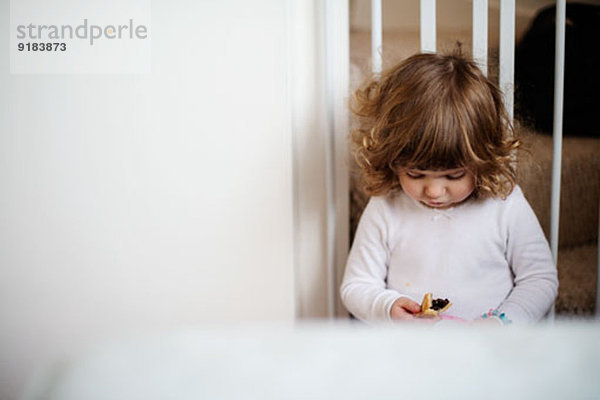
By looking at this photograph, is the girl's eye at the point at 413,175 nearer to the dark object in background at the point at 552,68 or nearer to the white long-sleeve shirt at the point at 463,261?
the white long-sleeve shirt at the point at 463,261

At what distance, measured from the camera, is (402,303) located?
890mm

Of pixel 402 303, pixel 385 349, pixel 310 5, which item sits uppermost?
pixel 310 5

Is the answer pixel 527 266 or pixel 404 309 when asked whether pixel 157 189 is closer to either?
pixel 404 309

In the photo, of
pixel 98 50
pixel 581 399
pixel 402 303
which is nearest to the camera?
pixel 581 399

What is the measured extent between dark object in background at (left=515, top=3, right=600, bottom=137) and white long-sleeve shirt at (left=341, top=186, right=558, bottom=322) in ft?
0.58

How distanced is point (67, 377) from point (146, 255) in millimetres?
690

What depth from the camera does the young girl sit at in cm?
85

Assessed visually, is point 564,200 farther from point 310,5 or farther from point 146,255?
point 146,255

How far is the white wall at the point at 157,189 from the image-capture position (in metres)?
1.02

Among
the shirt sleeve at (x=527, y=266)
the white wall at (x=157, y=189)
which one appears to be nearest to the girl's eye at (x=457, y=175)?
the shirt sleeve at (x=527, y=266)

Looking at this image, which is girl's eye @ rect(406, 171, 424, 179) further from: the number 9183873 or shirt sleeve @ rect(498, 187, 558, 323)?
the number 9183873

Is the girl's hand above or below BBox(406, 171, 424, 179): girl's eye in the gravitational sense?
below

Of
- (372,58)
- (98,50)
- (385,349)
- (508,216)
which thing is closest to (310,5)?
(372,58)

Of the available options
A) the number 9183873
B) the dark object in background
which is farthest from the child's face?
the number 9183873
